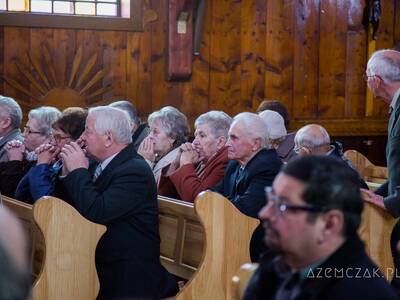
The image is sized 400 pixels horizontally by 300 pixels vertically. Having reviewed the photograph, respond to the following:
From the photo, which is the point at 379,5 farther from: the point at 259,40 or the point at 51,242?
the point at 51,242

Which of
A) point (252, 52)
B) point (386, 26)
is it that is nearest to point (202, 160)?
point (252, 52)

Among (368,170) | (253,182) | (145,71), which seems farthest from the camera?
(145,71)

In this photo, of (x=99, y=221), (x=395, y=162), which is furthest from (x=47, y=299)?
(x=395, y=162)

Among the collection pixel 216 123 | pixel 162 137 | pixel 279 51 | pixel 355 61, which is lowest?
pixel 162 137

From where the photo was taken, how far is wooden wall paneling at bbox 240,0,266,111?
8172 mm

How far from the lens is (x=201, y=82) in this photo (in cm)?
810

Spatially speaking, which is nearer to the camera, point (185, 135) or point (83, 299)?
point (83, 299)

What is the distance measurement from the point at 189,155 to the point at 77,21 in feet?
11.1

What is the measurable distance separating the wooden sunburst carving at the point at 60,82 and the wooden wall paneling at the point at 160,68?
1.66ft

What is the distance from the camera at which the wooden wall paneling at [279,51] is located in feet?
27.1

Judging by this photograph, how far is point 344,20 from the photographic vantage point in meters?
8.48

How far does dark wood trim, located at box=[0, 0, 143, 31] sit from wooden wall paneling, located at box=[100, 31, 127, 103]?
0.08 m

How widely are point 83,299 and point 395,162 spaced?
63.3 inches

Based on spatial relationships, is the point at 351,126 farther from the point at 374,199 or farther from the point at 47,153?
the point at 374,199
